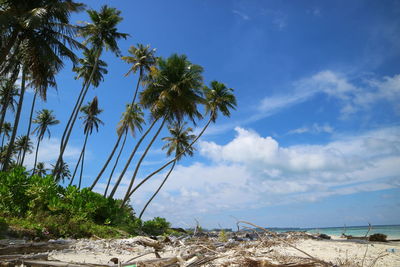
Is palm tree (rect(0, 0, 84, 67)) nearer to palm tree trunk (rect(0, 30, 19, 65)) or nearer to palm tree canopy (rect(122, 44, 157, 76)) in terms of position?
palm tree trunk (rect(0, 30, 19, 65))

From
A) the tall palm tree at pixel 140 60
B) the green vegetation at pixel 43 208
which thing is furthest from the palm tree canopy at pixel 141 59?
the green vegetation at pixel 43 208

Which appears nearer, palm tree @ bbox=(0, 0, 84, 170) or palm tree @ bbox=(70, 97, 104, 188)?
palm tree @ bbox=(0, 0, 84, 170)

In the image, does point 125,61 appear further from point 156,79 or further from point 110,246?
point 110,246

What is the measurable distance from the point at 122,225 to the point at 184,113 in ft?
36.1

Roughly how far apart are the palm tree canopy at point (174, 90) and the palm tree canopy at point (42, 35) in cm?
702

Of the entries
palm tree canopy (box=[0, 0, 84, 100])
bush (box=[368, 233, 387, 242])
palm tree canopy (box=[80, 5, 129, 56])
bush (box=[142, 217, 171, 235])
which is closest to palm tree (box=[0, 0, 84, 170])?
palm tree canopy (box=[0, 0, 84, 100])

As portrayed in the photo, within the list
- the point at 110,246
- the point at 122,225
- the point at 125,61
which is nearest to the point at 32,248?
the point at 110,246

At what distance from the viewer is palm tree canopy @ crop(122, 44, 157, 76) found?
69.5 feet

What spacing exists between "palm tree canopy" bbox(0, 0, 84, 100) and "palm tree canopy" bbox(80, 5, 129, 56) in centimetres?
572

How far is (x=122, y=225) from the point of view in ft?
34.7

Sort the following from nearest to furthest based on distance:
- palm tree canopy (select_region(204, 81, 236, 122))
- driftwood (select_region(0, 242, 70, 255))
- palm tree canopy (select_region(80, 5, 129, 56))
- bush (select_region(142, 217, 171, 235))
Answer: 1. driftwood (select_region(0, 242, 70, 255))
2. bush (select_region(142, 217, 171, 235))
3. palm tree canopy (select_region(80, 5, 129, 56))
4. palm tree canopy (select_region(204, 81, 236, 122))

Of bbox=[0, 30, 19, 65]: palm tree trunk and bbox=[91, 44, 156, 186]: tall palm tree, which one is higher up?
bbox=[91, 44, 156, 186]: tall palm tree

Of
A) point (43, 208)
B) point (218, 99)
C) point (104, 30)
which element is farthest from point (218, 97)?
point (43, 208)

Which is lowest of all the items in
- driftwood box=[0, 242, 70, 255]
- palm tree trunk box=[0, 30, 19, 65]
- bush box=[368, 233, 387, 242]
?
bush box=[368, 233, 387, 242]
